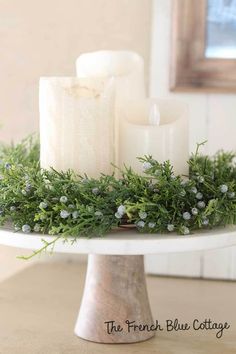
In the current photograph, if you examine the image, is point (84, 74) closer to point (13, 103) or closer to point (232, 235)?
point (232, 235)

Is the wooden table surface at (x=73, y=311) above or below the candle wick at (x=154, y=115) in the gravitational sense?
below

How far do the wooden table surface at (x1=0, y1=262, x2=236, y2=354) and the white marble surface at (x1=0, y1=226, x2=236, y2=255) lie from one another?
164 mm

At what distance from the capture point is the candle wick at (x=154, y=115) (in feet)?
2.51

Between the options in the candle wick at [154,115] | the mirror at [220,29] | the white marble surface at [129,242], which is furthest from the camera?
the mirror at [220,29]

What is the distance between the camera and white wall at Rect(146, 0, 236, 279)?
1.10 metres

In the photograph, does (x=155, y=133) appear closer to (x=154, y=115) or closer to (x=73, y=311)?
(x=154, y=115)

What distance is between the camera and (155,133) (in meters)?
0.73

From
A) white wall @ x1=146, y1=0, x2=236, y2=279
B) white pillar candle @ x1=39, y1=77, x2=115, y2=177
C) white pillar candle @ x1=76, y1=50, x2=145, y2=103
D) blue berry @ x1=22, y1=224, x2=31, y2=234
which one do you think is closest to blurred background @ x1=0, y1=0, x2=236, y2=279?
white wall @ x1=146, y1=0, x2=236, y2=279

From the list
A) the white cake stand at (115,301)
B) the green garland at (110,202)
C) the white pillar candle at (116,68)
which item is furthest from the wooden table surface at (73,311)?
the white pillar candle at (116,68)

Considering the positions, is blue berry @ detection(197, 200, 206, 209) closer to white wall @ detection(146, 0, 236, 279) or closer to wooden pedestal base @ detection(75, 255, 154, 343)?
wooden pedestal base @ detection(75, 255, 154, 343)

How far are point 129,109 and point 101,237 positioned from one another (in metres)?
Answer: 0.18

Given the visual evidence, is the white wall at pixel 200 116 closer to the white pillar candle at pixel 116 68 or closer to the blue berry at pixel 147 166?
the white pillar candle at pixel 116 68

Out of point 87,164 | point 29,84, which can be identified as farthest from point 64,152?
point 29,84

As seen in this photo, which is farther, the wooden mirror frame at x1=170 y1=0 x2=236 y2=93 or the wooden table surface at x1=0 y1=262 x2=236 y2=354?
the wooden mirror frame at x1=170 y1=0 x2=236 y2=93
